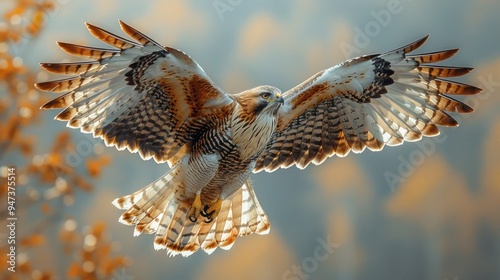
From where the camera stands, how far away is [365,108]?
2148 millimetres

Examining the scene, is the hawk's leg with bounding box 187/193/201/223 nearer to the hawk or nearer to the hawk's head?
the hawk

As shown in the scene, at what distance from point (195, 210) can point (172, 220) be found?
0.08 metres

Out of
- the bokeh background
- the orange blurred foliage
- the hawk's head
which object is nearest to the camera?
the hawk's head

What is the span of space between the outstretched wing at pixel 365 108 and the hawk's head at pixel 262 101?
0.18 meters

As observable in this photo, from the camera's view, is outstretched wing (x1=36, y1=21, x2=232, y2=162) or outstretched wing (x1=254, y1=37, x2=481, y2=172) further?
outstretched wing (x1=254, y1=37, x2=481, y2=172)

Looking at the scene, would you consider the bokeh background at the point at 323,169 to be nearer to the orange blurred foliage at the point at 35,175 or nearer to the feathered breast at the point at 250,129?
the orange blurred foliage at the point at 35,175

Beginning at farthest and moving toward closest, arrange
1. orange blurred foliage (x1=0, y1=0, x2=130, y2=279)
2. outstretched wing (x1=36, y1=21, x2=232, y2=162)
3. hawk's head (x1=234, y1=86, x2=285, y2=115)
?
orange blurred foliage (x1=0, y1=0, x2=130, y2=279) → hawk's head (x1=234, y1=86, x2=285, y2=115) → outstretched wing (x1=36, y1=21, x2=232, y2=162)

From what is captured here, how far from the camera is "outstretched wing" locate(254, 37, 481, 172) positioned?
203 centimetres

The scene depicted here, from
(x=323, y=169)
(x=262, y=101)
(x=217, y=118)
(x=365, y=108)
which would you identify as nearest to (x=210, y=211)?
(x=217, y=118)

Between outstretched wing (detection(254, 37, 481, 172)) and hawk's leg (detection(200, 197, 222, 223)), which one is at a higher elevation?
outstretched wing (detection(254, 37, 481, 172))

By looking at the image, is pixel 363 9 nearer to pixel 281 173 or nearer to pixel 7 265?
pixel 281 173

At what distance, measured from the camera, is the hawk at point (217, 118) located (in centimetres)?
176

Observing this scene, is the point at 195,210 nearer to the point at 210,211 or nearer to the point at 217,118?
the point at 210,211

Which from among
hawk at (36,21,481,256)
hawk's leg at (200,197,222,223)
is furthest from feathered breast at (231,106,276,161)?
hawk's leg at (200,197,222,223)
